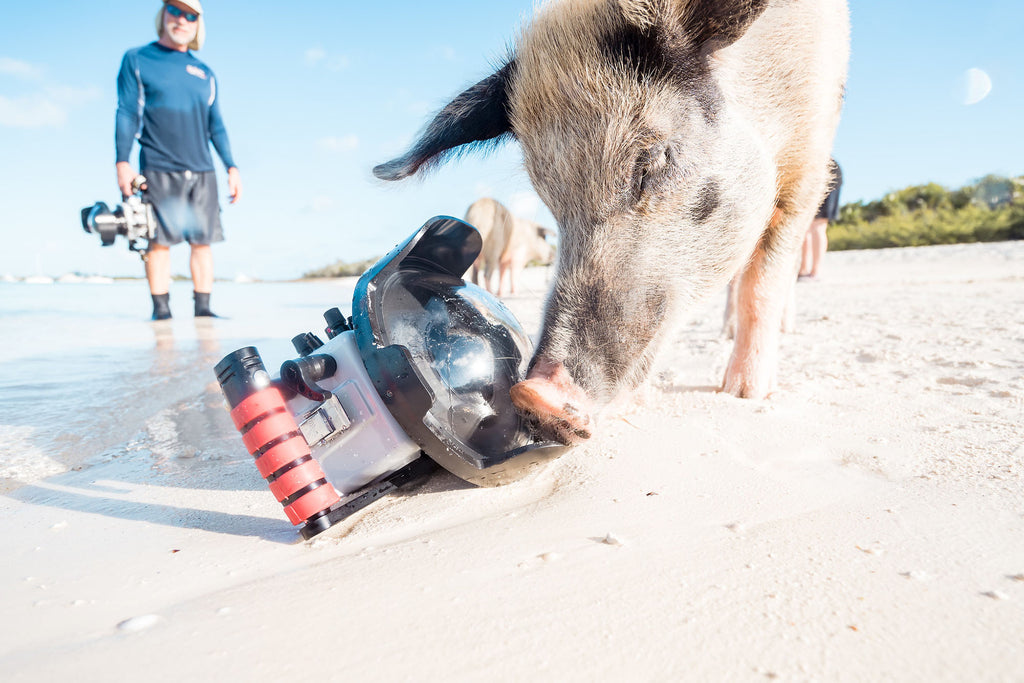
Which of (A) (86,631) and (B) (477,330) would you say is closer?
(A) (86,631)

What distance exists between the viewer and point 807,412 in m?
2.12

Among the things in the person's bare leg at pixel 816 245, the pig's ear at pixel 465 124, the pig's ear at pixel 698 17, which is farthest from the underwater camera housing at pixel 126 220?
the person's bare leg at pixel 816 245

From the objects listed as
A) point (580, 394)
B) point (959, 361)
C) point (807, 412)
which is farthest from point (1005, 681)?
point (959, 361)

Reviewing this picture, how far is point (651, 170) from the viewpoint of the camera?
194 cm

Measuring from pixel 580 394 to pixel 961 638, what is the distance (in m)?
0.95

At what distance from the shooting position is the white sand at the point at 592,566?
811mm

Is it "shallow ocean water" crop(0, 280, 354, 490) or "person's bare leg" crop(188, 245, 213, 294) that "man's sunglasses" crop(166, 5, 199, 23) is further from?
"shallow ocean water" crop(0, 280, 354, 490)

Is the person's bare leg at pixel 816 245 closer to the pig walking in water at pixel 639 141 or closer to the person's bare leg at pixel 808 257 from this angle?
the person's bare leg at pixel 808 257

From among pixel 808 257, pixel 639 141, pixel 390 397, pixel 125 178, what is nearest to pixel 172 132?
pixel 125 178

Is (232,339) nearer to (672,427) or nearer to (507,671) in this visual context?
(672,427)

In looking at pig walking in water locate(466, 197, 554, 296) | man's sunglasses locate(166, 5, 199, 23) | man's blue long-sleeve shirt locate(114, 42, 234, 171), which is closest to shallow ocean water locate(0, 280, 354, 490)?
man's blue long-sleeve shirt locate(114, 42, 234, 171)

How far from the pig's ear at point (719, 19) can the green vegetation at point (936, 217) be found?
2039cm

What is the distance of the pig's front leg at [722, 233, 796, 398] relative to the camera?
8.17ft

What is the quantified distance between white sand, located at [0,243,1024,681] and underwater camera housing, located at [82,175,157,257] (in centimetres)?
482
